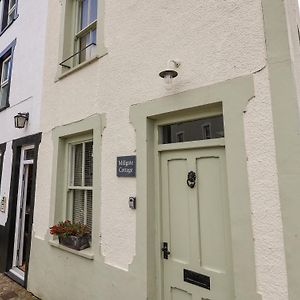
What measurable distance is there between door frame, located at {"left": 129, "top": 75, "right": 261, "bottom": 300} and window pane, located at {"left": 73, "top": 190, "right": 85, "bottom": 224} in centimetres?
163

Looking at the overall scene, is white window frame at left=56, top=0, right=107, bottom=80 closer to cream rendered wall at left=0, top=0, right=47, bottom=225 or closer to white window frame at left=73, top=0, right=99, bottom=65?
white window frame at left=73, top=0, right=99, bottom=65

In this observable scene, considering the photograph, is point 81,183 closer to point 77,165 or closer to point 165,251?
point 77,165

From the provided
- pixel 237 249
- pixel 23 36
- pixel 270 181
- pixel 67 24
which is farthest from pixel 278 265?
pixel 23 36

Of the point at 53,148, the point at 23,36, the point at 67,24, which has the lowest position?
the point at 53,148

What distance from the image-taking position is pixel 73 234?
13.6 feet

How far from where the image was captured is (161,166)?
129 inches

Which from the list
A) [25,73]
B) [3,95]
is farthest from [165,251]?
[3,95]

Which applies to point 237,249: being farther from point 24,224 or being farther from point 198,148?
point 24,224

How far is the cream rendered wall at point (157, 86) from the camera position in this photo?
2.32 meters

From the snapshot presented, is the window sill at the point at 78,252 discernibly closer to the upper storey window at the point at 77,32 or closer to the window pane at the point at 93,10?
the upper storey window at the point at 77,32

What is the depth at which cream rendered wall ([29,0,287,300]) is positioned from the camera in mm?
2320

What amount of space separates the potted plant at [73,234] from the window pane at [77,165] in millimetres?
751

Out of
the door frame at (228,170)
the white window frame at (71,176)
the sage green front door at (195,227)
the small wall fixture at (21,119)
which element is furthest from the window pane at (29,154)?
the sage green front door at (195,227)

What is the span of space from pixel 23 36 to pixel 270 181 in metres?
6.94
